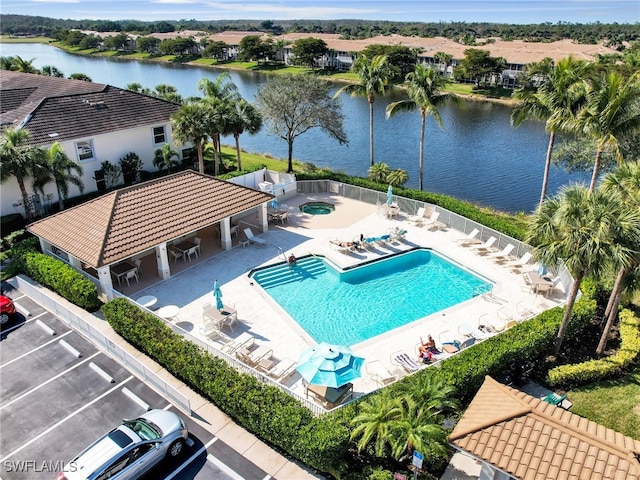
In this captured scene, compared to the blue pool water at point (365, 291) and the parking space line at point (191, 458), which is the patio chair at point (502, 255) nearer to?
the blue pool water at point (365, 291)

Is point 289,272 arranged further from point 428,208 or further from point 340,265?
point 428,208

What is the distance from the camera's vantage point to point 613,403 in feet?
54.2

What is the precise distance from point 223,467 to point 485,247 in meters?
18.8

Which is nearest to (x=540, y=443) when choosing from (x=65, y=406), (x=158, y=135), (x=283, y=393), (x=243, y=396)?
(x=283, y=393)

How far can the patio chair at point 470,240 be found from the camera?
27219 millimetres

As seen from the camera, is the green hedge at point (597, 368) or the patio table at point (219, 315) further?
the patio table at point (219, 315)

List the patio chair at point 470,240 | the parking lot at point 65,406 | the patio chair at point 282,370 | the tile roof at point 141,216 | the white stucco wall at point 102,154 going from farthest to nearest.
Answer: the white stucco wall at point 102,154 < the patio chair at point 470,240 < the tile roof at point 141,216 < the patio chair at point 282,370 < the parking lot at point 65,406

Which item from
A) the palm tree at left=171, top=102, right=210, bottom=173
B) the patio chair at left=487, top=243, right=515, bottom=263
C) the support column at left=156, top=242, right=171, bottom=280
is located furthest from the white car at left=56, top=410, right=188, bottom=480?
the palm tree at left=171, top=102, right=210, bottom=173

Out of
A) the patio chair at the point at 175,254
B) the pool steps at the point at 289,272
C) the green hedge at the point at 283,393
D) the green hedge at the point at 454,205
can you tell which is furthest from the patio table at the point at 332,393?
the green hedge at the point at 454,205

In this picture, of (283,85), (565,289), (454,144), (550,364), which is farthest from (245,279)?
(454,144)

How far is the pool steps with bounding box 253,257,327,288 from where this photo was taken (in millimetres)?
23953

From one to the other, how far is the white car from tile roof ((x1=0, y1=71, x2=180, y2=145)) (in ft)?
76.2

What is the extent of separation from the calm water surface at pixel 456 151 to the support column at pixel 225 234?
20.1 m

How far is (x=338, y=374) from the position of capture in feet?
50.9
